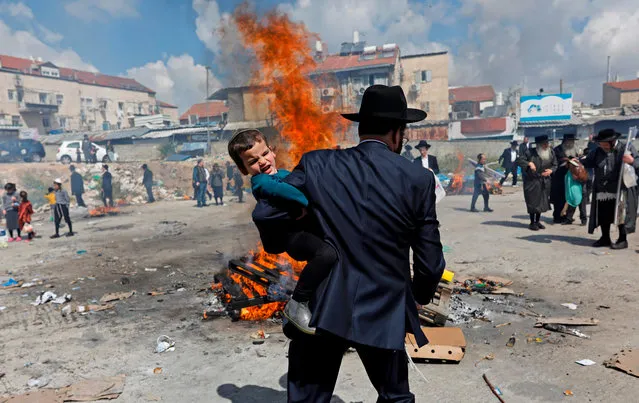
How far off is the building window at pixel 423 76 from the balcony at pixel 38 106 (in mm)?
48421

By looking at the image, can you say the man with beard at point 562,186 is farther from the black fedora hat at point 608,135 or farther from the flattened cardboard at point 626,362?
the flattened cardboard at point 626,362

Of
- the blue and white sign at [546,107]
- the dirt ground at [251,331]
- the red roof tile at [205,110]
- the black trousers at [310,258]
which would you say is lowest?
the dirt ground at [251,331]

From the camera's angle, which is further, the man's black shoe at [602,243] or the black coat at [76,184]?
the black coat at [76,184]

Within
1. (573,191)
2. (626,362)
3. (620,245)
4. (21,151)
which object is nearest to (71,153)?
(21,151)

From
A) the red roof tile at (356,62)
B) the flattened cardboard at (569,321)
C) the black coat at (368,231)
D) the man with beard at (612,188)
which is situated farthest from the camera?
the red roof tile at (356,62)

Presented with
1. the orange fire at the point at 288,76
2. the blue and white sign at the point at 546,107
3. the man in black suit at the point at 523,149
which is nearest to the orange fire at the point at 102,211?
the orange fire at the point at 288,76

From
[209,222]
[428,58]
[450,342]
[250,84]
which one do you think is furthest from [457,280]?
[428,58]

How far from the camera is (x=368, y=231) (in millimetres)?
1921

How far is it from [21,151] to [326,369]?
35.9 metres

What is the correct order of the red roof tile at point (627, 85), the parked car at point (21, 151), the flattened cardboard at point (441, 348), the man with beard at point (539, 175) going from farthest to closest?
1. the red roof tile at point (627, 85)
2. the parked car at point (21, 151)
3. the man with beard at point (539, 175)
4. the flattened cardboard at point (441, 348)

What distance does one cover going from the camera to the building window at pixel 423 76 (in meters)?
51.2

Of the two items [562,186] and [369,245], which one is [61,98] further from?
[369,245]

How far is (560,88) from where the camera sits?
178 feet

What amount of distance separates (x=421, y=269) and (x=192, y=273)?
20.6ft
